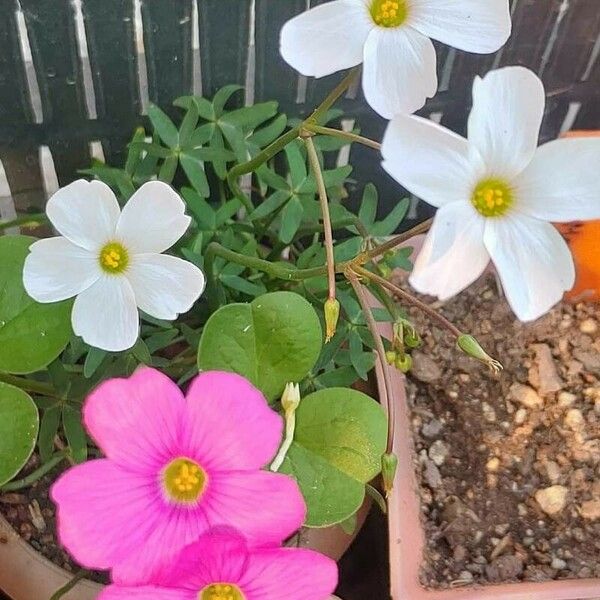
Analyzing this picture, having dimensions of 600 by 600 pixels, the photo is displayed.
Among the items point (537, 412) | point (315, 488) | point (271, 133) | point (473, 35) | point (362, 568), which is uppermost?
point (473, 35)

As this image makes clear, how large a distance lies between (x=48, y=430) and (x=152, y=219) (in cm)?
27

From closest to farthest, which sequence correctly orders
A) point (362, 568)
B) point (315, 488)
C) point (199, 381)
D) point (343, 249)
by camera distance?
point (199, 381)
point (315, 488)
point (343, 249)
point (362, 568)

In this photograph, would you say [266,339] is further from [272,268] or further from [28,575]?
[28,575]

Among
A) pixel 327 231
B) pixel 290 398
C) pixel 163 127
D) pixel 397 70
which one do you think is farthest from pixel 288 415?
pixel 163 127

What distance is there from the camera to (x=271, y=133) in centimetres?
85

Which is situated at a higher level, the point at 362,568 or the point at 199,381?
the point at 199,381

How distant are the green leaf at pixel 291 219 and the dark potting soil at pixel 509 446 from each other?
0.60 feet

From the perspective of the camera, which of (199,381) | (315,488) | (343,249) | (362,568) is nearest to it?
(199,381)

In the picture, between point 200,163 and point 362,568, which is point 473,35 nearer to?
point 200,163

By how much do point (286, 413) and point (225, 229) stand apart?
0.92 ft

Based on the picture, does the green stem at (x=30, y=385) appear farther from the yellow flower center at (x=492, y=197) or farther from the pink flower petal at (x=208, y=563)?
the yellow flower center at (x=492, y=197)

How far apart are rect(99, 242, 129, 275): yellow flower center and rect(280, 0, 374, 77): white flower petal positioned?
0.55 feet

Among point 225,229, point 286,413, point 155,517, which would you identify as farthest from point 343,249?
point 155,517

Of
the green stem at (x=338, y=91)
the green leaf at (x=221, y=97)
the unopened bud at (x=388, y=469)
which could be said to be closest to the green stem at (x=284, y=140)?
the green stem at (x=338, y=91)
